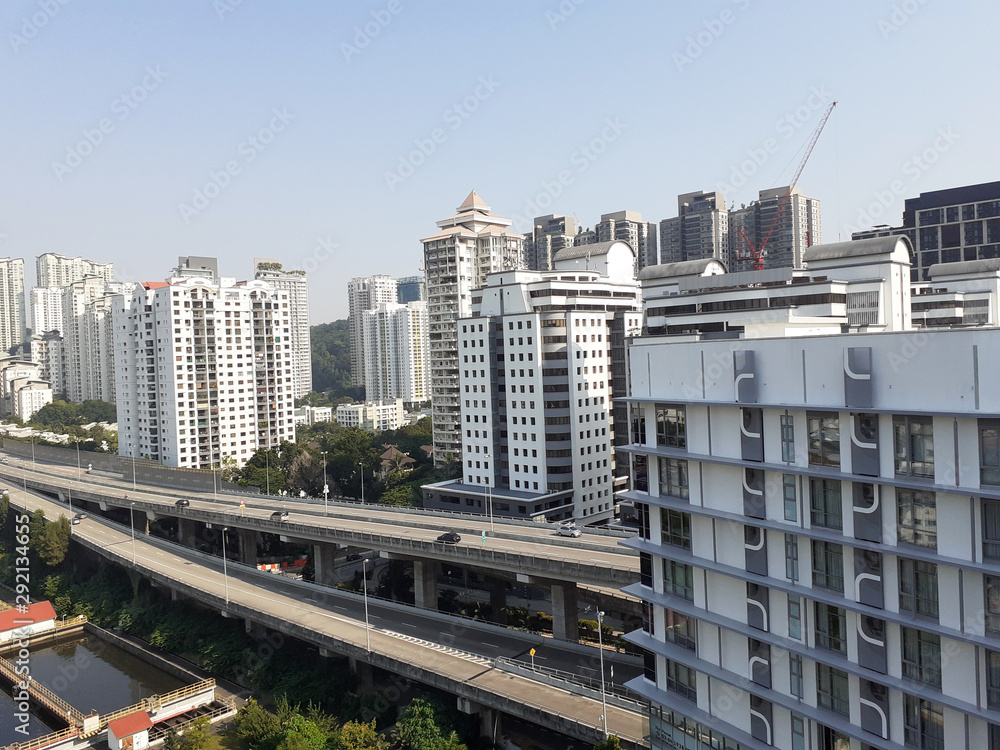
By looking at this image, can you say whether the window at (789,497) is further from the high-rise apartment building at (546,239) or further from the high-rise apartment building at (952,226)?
the high-rise apartment building at (546,239)

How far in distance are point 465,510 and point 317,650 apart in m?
16.6

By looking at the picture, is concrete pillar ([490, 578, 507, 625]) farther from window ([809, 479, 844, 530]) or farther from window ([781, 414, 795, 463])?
Answer: window ([809, 479, 844, 530])

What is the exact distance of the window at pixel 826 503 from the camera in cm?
1331

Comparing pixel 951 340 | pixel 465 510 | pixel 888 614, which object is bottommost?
pixel 465 510

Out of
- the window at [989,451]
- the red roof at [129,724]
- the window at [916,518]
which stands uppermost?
the window at [989,451]

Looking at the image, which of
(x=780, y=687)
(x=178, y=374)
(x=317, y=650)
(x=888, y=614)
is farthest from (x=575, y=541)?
(x=178, y=374)

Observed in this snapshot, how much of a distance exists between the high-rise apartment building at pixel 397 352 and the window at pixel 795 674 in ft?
327

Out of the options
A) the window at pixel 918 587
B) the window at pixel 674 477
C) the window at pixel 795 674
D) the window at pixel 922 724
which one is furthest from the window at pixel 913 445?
the window at pixel 674 477

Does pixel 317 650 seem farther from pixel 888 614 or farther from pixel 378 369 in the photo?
pixel 378 369

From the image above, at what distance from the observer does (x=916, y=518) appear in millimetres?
12203

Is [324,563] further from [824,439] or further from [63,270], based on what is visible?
[63,270]

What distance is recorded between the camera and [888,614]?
40.3ft

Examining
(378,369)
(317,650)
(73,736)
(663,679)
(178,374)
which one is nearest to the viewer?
(663,679)

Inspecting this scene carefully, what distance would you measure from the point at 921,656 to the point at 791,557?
8.77 ft
